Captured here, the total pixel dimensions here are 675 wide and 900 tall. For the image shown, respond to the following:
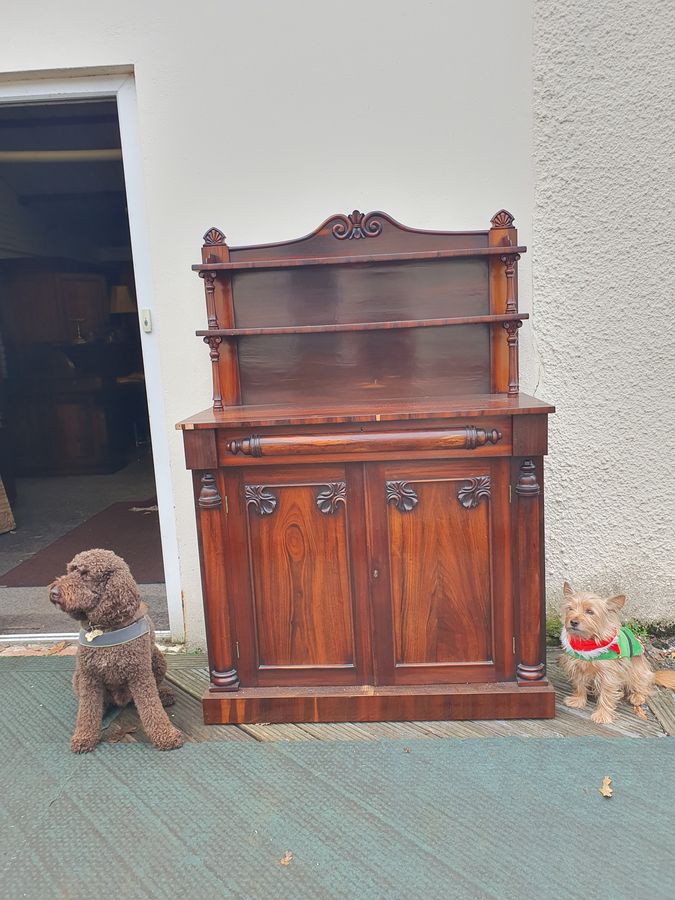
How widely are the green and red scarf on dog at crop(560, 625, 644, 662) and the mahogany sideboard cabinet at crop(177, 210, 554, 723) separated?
6.5 inches

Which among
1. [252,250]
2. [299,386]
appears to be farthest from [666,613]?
[252,250]

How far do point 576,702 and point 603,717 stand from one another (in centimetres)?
12

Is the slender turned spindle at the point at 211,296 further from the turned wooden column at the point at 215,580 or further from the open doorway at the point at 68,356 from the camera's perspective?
the open doorway at the point at 68,356

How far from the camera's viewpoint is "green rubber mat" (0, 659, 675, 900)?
1647mm

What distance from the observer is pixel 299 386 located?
2.52m

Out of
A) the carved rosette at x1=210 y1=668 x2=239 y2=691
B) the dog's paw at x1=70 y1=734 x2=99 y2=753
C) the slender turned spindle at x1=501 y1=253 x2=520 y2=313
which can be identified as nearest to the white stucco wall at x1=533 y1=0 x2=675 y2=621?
the slender turned spindle at x1=501 y1=253 x2=520 y2=313

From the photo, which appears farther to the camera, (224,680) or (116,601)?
(224,680)

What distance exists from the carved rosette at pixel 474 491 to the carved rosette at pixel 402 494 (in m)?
0.15

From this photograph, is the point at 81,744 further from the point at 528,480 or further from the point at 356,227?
the point at 356,227

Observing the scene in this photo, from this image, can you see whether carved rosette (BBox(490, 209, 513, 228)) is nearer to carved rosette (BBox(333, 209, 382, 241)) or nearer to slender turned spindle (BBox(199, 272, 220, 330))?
carved rosette (BBox(333, 209, 382, 241))

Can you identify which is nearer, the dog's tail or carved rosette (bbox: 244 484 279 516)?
carved rosette (bbox: 244 484 279 516)

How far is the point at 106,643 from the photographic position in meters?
2.14

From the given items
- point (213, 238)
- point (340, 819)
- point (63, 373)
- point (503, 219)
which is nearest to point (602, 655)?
point (340, 819)

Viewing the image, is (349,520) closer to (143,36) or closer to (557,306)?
(557,306)
